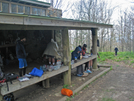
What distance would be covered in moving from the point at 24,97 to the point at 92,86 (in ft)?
11.1

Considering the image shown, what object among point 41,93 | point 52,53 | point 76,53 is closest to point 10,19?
point 41,93

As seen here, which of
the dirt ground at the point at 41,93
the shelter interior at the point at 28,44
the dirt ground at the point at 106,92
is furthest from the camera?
the shelter interior at the point at 28,44

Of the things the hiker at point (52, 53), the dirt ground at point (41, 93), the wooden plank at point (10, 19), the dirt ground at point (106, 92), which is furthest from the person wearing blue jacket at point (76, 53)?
the wooden plank at point (10, 19)

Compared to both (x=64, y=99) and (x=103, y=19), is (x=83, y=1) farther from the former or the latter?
(x=64, y=99)

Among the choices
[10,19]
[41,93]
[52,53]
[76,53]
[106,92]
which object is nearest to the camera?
[10,19]

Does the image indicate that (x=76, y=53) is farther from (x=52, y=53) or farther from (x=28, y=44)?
(x=28, y=44)

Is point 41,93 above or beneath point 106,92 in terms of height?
above

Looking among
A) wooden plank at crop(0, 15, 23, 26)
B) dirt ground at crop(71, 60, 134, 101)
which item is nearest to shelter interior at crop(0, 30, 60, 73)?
dirt ground at crop(71, 60, 134, 101)

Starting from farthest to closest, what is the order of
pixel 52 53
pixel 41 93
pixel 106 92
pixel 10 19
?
pixel 52 53
pixel 106 92
pixel 41 93
pixel 10 19

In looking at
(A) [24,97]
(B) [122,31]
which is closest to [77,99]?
(A) [24,97]

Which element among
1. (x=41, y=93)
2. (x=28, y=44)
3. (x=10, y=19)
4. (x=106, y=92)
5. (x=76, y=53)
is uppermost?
(x=10, y=19)

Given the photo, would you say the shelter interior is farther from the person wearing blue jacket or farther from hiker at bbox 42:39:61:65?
the person wearing blue jacket

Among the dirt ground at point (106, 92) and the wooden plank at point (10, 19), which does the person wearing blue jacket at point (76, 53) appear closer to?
the dirt ground at point (106, 92)

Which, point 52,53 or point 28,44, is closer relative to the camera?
point 52,53
